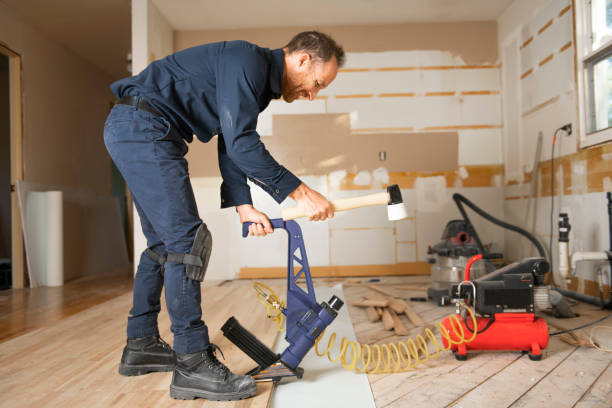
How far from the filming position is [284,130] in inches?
177

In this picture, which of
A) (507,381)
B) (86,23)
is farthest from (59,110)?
(507,381)

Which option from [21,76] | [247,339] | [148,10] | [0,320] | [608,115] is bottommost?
[0,320]

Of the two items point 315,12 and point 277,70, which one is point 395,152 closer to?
point 315,12

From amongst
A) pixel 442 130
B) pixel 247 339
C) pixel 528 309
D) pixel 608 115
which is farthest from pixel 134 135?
pixel 442 130

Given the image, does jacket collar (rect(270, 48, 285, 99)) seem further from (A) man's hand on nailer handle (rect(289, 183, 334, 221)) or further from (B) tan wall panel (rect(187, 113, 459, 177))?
(B) tan wall panel (rect(187, 113, 459, 177))

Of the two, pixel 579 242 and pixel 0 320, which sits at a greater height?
pixel 579 242

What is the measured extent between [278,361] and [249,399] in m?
0.19

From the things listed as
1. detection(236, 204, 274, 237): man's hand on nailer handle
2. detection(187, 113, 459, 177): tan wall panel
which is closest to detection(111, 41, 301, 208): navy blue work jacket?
detection(236, 204, 274, 237): man's hand on nailer handle

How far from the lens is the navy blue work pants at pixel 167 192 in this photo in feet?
4.54

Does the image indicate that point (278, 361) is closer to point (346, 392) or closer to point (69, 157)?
point (346, 392)

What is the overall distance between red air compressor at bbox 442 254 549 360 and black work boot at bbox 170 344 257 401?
0.93 metres

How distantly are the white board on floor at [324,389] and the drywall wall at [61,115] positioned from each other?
12.7 ft

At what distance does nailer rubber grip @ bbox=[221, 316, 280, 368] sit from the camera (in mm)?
1521

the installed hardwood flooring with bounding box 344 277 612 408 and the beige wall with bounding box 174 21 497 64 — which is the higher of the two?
the beige wall with bounding box 174 21 497 64
